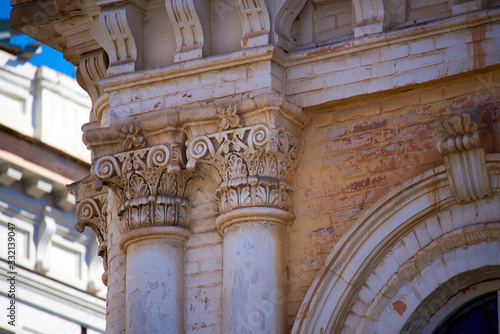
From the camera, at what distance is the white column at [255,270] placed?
8086 mm

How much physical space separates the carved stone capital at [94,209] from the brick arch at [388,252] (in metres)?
2.73

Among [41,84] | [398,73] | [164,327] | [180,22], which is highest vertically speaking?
[41,84]

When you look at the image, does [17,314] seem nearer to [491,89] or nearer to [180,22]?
[180,22]

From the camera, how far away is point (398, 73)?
816 cm

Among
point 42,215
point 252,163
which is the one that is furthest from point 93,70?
point 42,215

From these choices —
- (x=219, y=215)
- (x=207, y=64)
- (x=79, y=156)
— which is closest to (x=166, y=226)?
(x=219, y=215)

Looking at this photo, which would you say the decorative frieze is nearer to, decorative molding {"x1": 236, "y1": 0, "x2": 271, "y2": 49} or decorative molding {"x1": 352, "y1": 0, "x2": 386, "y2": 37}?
decorative molding {"x1": 236, "y1": 0, "x2": 271, "y2": 49}

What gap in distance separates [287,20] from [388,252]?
6.41 ft

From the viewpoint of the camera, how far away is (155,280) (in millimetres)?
8555

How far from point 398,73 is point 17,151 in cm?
1073

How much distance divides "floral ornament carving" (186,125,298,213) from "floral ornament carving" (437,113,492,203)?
121 cm

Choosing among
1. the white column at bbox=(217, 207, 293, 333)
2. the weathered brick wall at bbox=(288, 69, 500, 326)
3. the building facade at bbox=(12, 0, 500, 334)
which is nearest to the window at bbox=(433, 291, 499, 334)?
the building facade at bbox=(12, 0, 500, 334)

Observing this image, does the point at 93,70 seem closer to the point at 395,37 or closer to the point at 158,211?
the point at 158,211

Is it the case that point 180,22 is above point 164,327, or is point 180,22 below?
above
